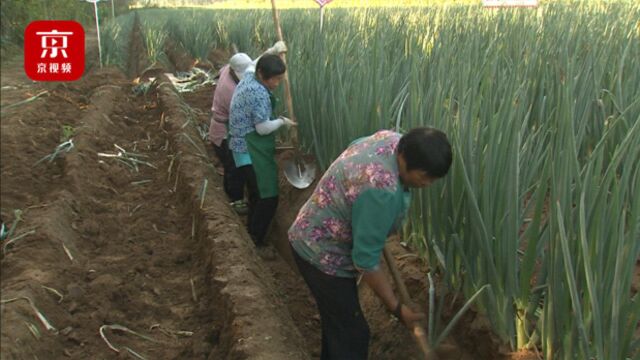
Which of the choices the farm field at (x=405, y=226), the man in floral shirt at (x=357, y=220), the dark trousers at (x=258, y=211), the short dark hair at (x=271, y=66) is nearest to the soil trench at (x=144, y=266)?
the farm field at (x=405, y=226)

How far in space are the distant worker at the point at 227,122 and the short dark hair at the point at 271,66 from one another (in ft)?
1.74

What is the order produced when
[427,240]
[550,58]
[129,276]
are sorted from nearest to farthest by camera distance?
[427,240]
[129,276]
[550,58]

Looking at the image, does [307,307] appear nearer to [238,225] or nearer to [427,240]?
[238,225]

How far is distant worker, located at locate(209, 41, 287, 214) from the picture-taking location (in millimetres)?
3746

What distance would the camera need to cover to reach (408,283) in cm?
225

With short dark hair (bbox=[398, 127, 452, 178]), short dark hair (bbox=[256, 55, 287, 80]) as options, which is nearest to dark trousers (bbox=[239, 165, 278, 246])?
short dark hair (bbox=[256, 55, 287, 80])

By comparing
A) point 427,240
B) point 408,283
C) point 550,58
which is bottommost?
point 408,283

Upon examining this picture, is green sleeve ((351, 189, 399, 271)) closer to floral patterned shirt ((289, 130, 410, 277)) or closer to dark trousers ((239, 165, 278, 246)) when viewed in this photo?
floral patterned shirt ((289, 130, 410, 277))

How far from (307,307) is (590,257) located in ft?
5.83

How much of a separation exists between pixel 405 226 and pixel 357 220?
83cm

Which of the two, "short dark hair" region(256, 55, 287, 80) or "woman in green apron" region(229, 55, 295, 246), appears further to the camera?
"woman in green apron" region(229, 55, 295, 246)

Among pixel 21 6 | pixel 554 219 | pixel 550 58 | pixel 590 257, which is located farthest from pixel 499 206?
pixel 21 6

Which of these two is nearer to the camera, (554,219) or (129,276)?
(554,219)

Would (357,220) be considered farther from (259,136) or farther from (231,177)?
(231,177)
